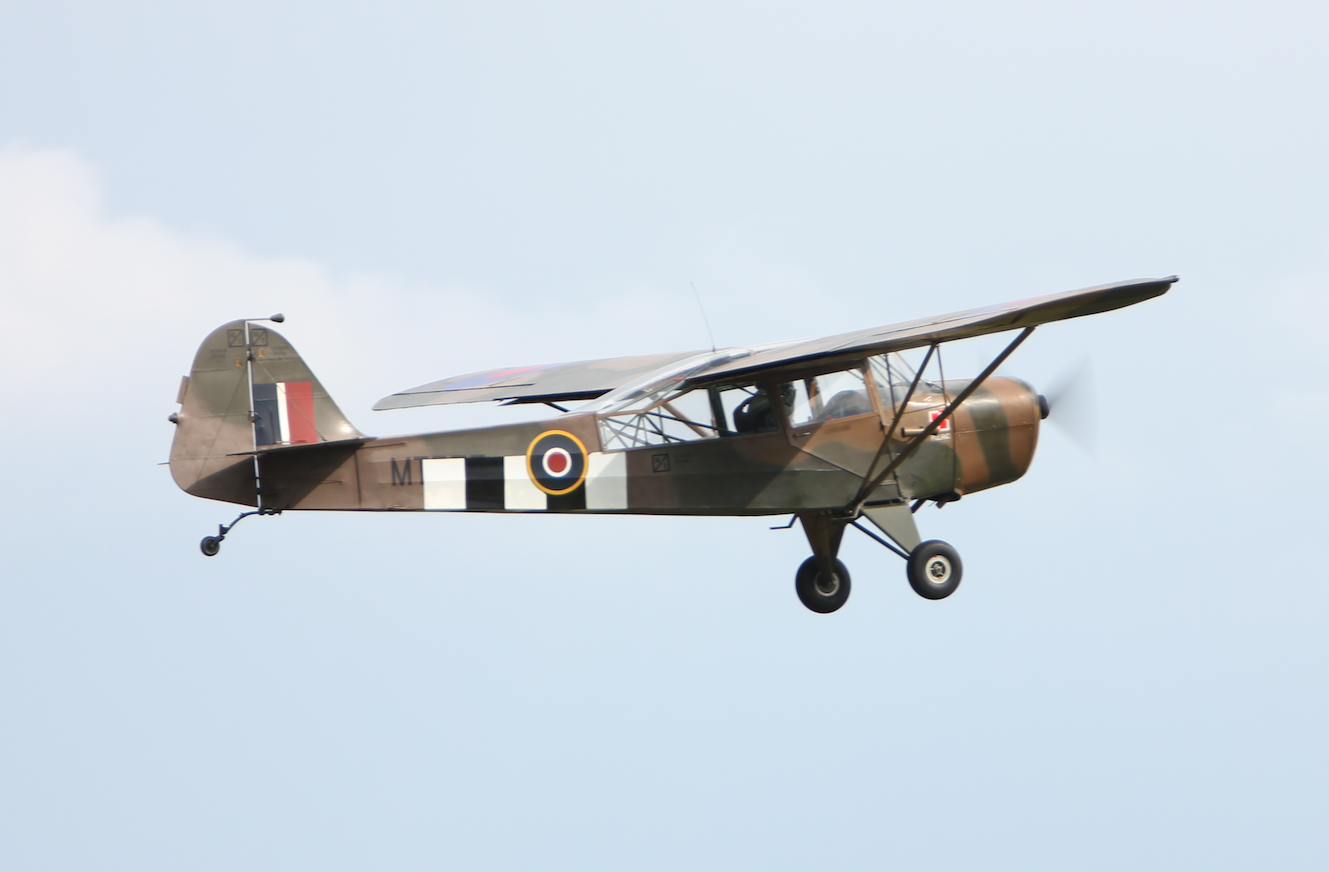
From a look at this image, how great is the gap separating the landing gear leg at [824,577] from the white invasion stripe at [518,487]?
2.58m

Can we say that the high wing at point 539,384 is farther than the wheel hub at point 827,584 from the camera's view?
Yes

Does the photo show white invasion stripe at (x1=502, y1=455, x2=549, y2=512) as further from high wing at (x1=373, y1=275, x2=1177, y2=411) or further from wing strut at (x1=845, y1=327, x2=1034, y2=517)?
wing strut at (x1=845, y1=327, x2=1034, y2=517)

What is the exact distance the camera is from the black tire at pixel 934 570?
12.1 meters

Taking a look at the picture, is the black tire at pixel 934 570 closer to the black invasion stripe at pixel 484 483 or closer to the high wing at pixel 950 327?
the high wing at pixel 950 327

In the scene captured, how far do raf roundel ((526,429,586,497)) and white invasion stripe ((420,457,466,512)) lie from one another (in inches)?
20.0

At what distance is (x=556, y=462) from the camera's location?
11.1m

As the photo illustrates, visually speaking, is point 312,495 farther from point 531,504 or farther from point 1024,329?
point 1024,329

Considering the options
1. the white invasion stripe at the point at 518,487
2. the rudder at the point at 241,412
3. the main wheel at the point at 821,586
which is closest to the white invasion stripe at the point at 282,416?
the rudder at the point at 241,412

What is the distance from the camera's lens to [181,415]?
10547 millimetres

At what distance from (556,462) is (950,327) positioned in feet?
9.94

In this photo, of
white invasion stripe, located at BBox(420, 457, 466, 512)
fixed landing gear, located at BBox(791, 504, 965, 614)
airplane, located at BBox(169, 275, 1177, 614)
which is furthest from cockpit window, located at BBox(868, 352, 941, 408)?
white invasion stripe, located at BBox(420, 457, 466, 512)

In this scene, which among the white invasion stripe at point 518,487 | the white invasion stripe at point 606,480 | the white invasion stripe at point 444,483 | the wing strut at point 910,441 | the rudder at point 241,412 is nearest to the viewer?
the rudder at point 241,412

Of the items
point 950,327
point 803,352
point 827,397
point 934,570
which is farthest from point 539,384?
point 950,327

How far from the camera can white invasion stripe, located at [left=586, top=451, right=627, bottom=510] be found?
11188mm
